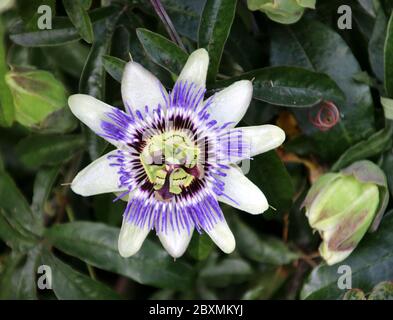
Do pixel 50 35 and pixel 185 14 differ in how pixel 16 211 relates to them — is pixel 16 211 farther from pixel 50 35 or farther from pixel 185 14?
pixel 185 14

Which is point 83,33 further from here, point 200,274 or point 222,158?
point 200,274

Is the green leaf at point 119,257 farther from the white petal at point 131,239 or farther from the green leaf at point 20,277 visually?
the white petal at point 131,239

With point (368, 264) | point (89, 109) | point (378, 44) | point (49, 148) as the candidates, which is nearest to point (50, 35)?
point (89, 109)

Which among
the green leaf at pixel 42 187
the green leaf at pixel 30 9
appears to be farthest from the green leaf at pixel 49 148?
the green leaf at pixel 30 9

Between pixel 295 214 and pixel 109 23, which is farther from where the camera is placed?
pixel 295 214
